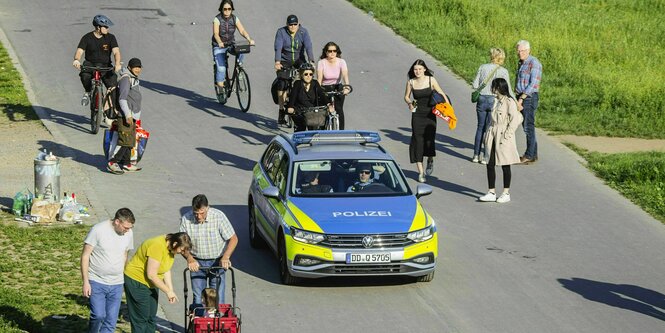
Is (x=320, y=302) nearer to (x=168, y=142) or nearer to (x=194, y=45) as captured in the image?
(x=168, y=142)

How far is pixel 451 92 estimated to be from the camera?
2714 centimetres

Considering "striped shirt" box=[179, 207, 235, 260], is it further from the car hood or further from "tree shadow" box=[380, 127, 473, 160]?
"tree shadow" box=[380, 127, 473, 160]

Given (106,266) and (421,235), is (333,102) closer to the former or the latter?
(421,235)

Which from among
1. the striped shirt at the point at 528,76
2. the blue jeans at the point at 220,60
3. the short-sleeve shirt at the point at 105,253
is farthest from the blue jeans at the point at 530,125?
the short-sleeve shirt at the point at 105,253

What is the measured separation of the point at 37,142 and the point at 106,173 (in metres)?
2.46

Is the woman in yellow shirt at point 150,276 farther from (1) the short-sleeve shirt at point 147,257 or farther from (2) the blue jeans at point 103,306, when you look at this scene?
(2) the blue jeans at point 103,306

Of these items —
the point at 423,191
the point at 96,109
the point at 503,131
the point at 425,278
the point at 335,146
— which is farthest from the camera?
the point at 96,109

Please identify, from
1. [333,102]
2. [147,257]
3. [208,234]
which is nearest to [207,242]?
[208,234]

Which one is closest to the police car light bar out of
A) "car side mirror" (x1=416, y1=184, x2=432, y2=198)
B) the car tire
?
the car tire

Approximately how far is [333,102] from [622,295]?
7.62 meters

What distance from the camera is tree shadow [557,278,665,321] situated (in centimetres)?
1511

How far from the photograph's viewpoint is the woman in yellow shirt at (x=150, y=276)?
12.5 metres

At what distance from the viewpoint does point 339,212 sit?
50.7ft

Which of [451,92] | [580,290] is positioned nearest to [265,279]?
[580,290]
